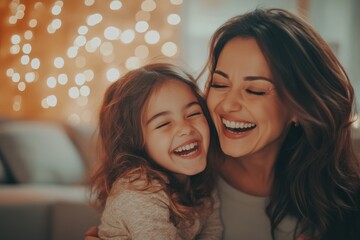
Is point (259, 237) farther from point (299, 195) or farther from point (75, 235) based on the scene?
point (75, 235)

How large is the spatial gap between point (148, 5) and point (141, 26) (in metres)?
0.23

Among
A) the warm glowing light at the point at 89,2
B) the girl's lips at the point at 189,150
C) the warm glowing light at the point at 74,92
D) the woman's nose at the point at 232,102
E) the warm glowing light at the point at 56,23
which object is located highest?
the warm glowing light at the point at 89,2

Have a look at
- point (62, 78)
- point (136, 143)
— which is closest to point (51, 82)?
point (62, 78)

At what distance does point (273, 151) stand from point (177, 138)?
38 centimetres

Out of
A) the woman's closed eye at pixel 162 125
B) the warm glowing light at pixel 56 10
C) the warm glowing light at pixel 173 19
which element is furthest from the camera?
the warm glowing light at pixel 173 19

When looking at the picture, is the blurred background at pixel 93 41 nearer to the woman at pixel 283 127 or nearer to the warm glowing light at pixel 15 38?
the warm glowing light at pixel 15 38

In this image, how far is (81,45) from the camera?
393 cm

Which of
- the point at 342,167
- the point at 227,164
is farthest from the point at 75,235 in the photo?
the point at 342,167

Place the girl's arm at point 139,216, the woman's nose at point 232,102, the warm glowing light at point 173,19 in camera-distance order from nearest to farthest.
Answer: the girl's arm at point 139,216 < the woman's nose at point 232,102 < the warm glowing light at point 173,19

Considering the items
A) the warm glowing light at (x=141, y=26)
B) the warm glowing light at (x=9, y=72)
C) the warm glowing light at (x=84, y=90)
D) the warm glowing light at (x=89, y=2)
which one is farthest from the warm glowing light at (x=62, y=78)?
the warm glowing light at (x=141, y=26)

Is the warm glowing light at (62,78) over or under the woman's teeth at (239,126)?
under

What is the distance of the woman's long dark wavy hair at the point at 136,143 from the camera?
5.20 feet

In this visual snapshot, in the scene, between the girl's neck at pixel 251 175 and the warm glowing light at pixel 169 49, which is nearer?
the girl's neck at pixel 251 175

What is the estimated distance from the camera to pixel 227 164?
178 centimetres
